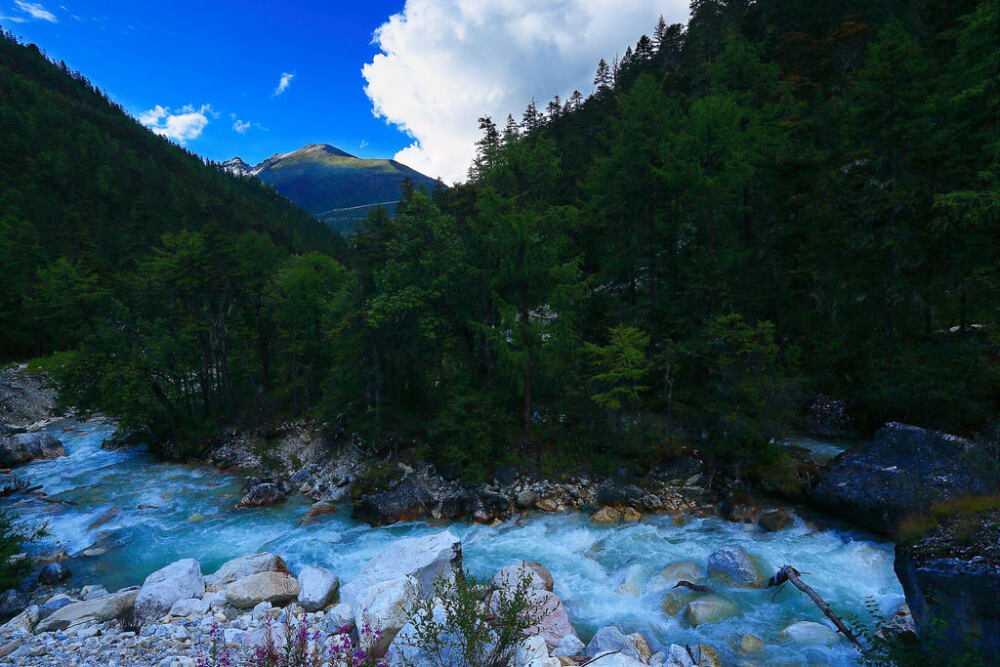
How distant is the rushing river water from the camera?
964cm

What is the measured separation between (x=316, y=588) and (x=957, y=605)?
489 inches

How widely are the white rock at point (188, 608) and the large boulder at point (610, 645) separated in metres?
8.90

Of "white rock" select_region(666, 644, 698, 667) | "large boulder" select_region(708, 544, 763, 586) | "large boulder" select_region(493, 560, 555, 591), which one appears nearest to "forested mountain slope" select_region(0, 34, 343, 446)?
"large boulder" select_region(493, 560, 555, 591)

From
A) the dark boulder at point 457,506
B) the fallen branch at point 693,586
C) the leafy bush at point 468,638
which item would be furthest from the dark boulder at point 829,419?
the leafy bush at point 468,638

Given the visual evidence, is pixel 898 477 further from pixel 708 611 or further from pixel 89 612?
pixel 89 612

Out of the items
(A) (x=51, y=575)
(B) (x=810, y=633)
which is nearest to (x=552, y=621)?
(B) (x=810, y=633)

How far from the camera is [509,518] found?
52.4 ft

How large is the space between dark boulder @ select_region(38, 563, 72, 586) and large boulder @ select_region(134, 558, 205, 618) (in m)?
4.75

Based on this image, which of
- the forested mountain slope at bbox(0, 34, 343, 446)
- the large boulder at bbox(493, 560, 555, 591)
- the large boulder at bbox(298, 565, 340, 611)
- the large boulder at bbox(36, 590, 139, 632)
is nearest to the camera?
the large boulder at bbox(36, 590, 139, 632)

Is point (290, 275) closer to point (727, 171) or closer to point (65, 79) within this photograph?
point (727, 171)

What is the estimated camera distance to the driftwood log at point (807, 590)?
836cm

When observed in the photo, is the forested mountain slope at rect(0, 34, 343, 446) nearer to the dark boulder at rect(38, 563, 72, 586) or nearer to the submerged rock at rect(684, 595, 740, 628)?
the dark boulder at rect(38, 563, 72, 586)

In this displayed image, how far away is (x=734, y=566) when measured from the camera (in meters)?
11.1

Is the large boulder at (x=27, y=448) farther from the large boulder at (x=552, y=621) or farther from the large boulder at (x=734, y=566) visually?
the large boulder at (x=734, y=566)
